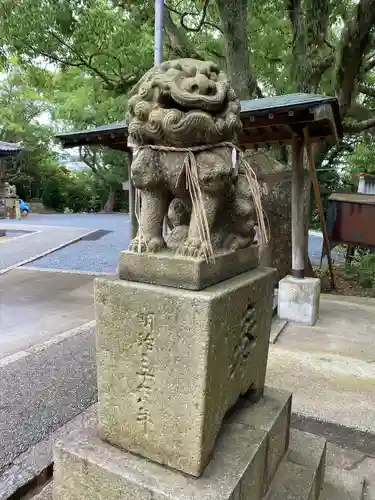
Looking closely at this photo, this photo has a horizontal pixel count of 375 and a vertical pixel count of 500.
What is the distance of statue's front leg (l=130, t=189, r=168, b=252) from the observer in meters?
1.74

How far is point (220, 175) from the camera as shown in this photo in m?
1.68

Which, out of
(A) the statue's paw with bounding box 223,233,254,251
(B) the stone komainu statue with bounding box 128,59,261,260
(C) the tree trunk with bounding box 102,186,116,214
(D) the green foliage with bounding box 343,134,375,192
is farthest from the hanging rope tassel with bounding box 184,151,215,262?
(C) the tree trunk with bounding box 102,186,116,214

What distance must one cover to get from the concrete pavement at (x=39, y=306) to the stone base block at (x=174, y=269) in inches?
114

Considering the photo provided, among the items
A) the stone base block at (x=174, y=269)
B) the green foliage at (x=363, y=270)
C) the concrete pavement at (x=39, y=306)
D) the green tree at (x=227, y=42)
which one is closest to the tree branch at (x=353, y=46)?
the green tree at (x=227, y=42)

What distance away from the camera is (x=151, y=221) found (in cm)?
179

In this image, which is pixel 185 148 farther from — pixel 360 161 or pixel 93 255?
pixel 360 161

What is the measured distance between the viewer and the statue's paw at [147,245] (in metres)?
1.71

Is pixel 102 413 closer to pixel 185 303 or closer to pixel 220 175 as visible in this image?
pixel 185 303

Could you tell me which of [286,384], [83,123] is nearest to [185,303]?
[286,384]

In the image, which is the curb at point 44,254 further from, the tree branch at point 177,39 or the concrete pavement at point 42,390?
the tree branch at point 177,39

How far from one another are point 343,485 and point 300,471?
0.42 meters

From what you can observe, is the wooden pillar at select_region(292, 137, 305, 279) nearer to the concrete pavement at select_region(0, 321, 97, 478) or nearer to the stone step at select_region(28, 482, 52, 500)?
the concrete pavement at select_region(0, 321, 97, 478)

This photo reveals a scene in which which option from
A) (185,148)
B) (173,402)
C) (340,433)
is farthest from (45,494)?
(340,433)

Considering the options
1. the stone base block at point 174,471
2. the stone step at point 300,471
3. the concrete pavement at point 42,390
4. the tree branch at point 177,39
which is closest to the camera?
the stone base block at point 174,471
